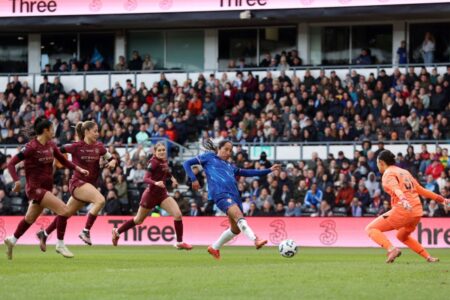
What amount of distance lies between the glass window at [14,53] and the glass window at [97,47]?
8.50 feet

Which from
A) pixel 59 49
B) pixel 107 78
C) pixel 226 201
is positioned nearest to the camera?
pixel 226 201

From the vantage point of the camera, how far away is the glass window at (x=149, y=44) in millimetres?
47250

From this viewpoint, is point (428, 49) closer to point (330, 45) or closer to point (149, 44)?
point (330, 45)

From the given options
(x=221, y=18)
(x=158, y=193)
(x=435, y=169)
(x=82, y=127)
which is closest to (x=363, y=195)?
(x=435, y=169)

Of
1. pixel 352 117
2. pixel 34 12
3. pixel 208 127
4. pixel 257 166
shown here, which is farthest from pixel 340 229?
pixel 34 12

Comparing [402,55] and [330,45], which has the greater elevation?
[330,45]

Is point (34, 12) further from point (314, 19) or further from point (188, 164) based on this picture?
point (188, 164)

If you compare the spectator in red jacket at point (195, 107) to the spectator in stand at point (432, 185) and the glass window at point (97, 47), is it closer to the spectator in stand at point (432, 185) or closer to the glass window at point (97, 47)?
the glass window at point (97, 47)

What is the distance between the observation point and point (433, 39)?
42.5 meters

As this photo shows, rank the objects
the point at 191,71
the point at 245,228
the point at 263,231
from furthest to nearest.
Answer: the point at 191,71
the point at 263,231
the point at 245,228

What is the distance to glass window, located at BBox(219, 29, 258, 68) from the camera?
45875 millimetres

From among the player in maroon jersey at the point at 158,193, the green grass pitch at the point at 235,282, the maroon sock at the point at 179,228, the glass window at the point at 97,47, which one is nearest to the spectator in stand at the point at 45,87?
the glass window at the point at 97,47

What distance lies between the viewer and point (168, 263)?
67.5 ft

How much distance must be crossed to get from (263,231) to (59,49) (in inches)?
777
